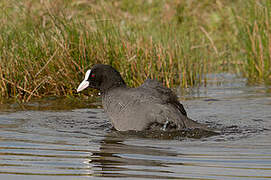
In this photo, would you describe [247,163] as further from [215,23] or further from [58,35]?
[215,23]

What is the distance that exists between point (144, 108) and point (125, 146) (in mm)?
717

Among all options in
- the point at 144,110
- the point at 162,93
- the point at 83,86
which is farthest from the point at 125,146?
the point at 83,86

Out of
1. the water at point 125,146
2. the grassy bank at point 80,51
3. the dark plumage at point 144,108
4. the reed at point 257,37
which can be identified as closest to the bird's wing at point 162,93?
the dark plumage at point 144,108

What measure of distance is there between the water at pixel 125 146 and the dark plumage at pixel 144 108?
17 cm

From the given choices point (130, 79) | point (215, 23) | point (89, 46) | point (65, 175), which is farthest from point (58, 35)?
point (215, 23)

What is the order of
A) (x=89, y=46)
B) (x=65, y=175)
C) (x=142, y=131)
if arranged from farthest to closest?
(x=89, y=46) → (x=142, y=131) → (x=65, y=175)

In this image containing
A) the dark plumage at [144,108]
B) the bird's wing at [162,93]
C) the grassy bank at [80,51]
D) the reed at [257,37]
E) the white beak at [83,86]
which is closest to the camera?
the dark plumage at [144,108]

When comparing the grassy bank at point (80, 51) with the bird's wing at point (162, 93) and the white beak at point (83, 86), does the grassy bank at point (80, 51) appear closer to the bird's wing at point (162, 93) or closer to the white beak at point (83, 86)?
the white beak at point (83, 86)

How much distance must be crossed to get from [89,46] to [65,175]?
4.71 m

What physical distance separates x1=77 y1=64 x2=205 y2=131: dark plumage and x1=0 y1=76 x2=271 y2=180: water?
17 centimetres

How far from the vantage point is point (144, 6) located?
15.0 m

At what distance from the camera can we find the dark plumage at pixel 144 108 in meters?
5.36

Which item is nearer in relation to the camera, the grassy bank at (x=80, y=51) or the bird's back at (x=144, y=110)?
the bird's back at (x=144, y=110)

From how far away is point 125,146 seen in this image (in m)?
4.74
